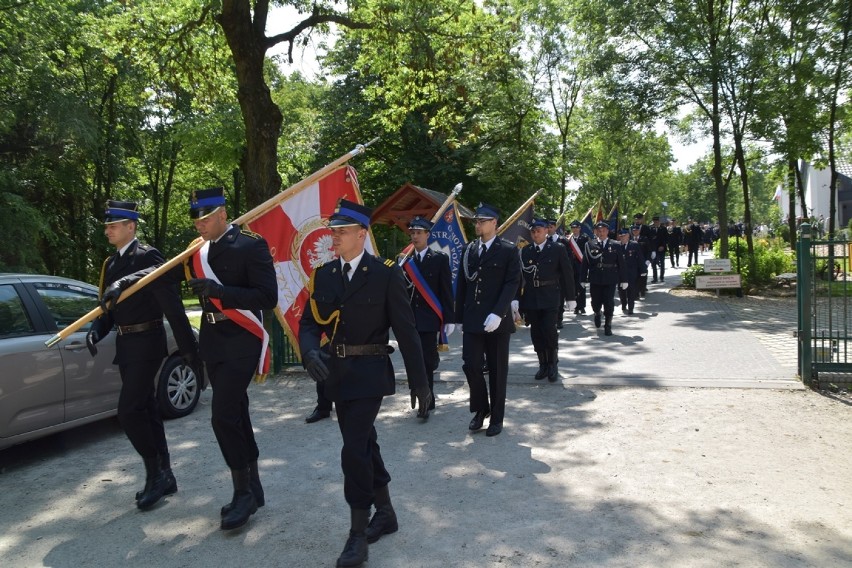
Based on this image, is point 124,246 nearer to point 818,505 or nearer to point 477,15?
point 818,505

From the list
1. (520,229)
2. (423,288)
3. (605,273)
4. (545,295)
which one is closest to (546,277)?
(545,295)

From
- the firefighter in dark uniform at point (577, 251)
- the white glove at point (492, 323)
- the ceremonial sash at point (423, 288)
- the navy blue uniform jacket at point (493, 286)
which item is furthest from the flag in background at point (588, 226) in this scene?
the white glove at point (492, 323)

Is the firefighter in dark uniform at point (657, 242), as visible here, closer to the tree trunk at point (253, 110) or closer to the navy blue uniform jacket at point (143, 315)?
the tree trunk at point (253, 110)

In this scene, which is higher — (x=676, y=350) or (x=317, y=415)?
(x=676, y=350)

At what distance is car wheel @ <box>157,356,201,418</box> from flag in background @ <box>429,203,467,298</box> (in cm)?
Result: 354

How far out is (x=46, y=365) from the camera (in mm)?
6164

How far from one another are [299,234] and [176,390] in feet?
7.09

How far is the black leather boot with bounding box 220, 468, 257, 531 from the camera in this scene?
459 centimetres

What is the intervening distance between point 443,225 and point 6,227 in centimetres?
1096

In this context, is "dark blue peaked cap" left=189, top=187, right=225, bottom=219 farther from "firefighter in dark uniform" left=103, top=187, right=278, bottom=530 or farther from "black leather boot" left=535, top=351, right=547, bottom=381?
"black leather boot" left=535, top=351, right=547, bottom=381

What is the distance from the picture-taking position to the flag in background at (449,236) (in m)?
9.56

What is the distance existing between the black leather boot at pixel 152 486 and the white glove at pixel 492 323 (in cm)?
293

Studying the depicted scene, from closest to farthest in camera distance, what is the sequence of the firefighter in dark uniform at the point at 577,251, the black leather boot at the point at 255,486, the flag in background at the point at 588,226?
the black leather boot at the point at 255,486, the firefighter in dark uniform at the point at 577,251, the flag in background at the point at 588,226

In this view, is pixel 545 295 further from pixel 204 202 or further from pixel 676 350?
pixel 204 202
